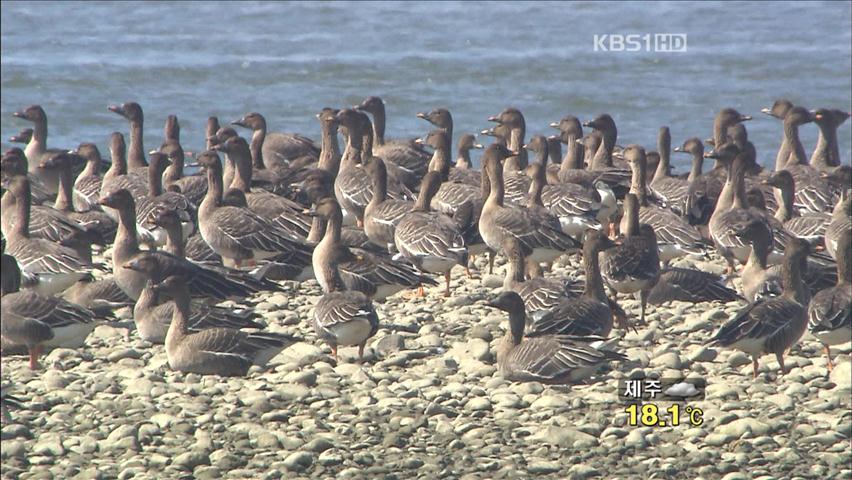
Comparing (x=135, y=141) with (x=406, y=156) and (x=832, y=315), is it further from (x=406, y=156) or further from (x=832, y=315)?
(x=832, y=315)

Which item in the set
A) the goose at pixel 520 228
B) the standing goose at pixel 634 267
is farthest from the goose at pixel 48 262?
the standing goose at pixel 634 267

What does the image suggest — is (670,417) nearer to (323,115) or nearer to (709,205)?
(709,205)

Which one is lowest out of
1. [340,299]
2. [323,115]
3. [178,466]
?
[178,466]

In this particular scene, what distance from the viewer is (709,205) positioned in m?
18.3

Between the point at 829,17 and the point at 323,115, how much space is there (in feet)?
97.7

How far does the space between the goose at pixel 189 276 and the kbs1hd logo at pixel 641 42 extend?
27965 millimetres

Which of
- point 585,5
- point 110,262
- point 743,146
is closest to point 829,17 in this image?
point 585,5

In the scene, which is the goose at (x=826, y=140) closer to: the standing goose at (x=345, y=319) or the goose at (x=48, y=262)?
the standing goose at (x=345, y=319)

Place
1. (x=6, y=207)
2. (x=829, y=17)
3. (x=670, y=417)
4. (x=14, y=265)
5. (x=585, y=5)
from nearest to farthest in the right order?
(x=670, y=417) < (x=14, y=265) < (x=6, y=207) < (x=829, y=17) < (x=585, y=5)

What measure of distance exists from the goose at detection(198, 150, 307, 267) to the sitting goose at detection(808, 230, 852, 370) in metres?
5.65

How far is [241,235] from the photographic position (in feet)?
54.6

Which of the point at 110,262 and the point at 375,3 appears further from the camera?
the point at 375,3

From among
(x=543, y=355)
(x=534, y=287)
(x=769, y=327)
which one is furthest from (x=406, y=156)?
(x=769, y=327)

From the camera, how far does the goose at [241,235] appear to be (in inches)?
649
